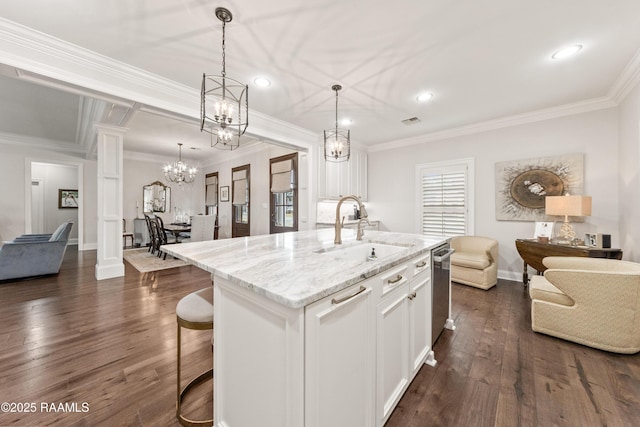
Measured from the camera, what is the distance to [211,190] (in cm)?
816

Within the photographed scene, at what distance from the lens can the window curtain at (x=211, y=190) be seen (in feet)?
26.1

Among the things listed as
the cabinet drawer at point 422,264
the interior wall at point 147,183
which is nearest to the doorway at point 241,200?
the interior wall at point 147,183

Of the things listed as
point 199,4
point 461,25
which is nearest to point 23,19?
point 199,4

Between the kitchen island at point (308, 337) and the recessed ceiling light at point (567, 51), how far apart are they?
258cm

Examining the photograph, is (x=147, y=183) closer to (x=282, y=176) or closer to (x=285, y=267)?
(x=282, y=176)

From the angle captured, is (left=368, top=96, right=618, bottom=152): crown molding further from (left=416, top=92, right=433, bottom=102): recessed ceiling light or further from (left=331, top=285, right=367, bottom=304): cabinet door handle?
(left=331, top=285, right=367, bottom=304): cabinet door handle

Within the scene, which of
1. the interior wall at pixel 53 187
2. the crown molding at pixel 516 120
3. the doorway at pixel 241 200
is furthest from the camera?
the interior wall at pixel 53 187

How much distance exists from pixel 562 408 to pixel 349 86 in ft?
11.0

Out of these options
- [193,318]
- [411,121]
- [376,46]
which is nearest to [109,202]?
[193,318]

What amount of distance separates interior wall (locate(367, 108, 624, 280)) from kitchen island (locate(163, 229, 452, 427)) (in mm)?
3529

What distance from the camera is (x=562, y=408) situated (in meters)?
1.52

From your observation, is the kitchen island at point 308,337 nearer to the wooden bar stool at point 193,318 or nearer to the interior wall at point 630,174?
the wooden bar stool at point 193,318

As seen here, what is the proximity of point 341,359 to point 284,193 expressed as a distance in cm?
491

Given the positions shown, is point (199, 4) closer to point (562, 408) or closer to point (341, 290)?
point (341, 290)
